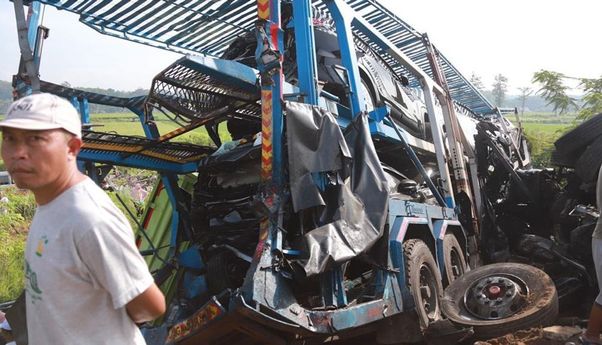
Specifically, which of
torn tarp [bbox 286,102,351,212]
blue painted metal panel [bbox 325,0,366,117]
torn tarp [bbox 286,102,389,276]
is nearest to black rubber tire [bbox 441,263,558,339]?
torn tarp [bbox 286,102,389,276]

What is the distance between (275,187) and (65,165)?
204cm

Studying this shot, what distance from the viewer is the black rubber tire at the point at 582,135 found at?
6.14m

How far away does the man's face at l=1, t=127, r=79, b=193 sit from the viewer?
1576 millimetres

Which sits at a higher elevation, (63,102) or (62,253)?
(63,102)

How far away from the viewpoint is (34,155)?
1.58 metres

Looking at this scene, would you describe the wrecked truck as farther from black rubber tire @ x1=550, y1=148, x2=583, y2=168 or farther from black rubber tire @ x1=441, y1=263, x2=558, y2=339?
black rubber tire @ x1=550, y1=148, x2=583, y2=168

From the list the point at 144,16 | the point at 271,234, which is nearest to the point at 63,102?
the point at 271,234

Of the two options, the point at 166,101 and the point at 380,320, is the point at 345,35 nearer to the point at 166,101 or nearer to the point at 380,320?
the point at 166,101

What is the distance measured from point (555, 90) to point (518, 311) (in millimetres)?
16010

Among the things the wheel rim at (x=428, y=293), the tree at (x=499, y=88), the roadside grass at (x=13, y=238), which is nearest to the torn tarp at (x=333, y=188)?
the wheel rim at (x=428, y=293)

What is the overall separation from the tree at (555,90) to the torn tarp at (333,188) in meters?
16.4

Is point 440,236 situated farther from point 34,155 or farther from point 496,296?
point 34,155

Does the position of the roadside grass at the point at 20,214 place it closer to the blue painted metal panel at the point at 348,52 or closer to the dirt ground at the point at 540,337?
the blue painted metal panel at the point at 348,52

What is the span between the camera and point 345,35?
15.0ft
